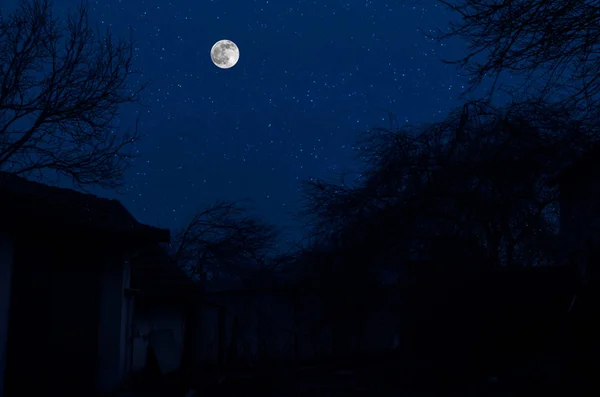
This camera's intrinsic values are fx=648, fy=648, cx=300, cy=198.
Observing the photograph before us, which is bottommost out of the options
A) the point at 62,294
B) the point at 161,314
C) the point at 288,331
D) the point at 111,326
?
the point at 288,331

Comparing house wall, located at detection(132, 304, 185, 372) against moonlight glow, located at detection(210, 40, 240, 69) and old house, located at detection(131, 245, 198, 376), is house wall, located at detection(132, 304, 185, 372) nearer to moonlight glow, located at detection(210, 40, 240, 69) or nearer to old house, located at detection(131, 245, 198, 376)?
old house, located at detection(131, 245, 198, 376)

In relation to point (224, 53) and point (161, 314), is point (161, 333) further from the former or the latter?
point (224, 53)

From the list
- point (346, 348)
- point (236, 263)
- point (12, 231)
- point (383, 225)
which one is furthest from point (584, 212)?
point (236, 263)

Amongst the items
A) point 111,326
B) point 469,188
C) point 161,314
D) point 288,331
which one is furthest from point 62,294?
point 288,331

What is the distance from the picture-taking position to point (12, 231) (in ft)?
30.3

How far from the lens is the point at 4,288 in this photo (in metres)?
9.08

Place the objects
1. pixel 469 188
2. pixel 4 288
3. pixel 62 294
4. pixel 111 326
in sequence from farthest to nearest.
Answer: pixel 469 188, pixel 111 326, pixel 62 294, pixel 4 288

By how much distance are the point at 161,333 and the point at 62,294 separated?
7.26 metres

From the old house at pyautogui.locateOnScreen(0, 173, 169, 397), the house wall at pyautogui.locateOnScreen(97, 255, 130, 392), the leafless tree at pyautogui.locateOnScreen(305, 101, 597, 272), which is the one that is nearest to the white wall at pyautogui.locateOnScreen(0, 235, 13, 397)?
the old house at pyautogui.locateOnScreen(0, 173, 169, 397)

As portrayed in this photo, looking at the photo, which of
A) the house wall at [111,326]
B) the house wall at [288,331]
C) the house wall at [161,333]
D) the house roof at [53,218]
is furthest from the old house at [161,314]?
the house roof at [53,218]

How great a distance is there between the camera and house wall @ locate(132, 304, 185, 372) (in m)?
15.8

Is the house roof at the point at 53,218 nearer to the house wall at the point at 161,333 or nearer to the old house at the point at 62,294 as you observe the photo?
the old house at the point at 62,294

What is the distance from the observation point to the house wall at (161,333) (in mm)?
15828

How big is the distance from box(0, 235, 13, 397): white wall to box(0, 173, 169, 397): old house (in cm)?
1
